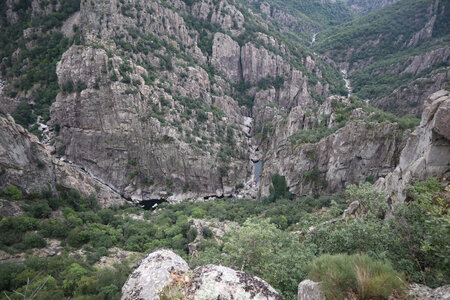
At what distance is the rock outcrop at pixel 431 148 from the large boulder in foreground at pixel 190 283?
28.3 feet

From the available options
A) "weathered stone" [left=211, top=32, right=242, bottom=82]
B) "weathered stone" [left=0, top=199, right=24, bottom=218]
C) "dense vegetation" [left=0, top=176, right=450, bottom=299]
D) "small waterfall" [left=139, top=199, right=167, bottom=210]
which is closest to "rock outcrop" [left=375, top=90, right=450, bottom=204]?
"dense vegetation" [left=0, top=176, right=450, bottom=299]

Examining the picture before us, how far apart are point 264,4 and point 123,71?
109432 mm

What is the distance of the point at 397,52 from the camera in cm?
9344

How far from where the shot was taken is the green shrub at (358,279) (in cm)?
420

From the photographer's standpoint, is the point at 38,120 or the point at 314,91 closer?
the point at 38,120

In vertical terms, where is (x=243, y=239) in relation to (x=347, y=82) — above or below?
below

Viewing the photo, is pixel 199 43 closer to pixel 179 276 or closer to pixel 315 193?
pixel 315 193

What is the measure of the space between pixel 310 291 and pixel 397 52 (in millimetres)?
118767

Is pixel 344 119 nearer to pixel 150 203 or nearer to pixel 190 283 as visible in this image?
pixel 190 283

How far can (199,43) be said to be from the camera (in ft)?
276

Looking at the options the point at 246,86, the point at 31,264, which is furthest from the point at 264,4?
the point at 31,264

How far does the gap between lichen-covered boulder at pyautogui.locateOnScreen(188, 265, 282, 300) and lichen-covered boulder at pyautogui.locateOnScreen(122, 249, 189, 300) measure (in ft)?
2.60

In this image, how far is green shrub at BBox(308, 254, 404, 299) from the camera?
4195mm

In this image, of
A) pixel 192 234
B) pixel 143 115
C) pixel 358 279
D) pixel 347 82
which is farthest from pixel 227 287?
pixel 347 82
